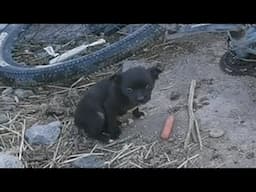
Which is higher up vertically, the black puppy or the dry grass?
the black puppy

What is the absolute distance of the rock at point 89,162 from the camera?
386 cm

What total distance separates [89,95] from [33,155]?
22.4 inches

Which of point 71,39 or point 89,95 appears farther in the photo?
point 71,39

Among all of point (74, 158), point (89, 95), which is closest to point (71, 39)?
point (89, 95)

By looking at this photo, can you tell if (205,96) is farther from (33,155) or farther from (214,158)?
(33,155)

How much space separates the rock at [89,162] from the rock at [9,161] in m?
0.36

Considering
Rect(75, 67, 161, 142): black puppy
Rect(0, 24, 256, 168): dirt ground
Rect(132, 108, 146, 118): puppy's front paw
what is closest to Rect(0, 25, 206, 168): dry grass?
Rect(0, 24, 256, 168): dirt ground

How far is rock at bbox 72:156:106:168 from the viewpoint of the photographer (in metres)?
3.86

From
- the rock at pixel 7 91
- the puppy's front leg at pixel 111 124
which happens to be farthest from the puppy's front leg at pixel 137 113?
the rock at pixel 7 91

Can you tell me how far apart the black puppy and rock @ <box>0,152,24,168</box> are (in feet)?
1.74

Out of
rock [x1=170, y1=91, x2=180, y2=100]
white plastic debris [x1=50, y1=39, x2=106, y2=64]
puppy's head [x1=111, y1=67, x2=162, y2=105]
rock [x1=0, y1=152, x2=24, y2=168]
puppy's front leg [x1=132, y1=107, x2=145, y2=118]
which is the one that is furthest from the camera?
white plastic debris [x1=50, y1=39, x2=106, y2=64]

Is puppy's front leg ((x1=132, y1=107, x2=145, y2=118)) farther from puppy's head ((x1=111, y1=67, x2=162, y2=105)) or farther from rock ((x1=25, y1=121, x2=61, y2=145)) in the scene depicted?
rock ((x1=25, y1=121, x2=61, y2=145))
